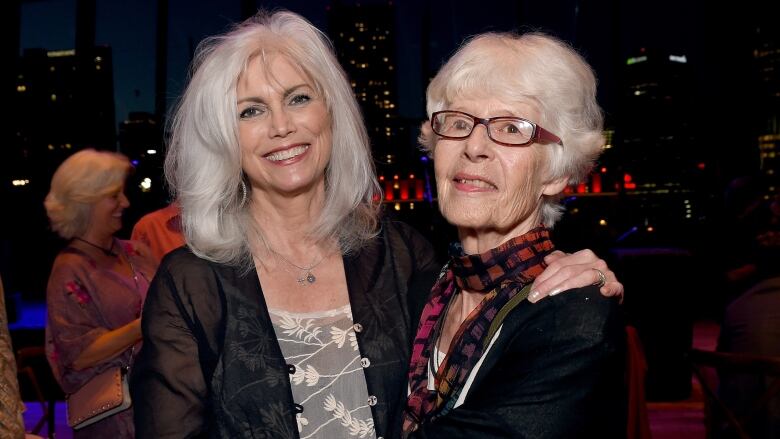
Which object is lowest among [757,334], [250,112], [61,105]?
[757,334]

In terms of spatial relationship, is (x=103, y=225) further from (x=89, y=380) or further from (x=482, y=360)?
(x=482, y=360)

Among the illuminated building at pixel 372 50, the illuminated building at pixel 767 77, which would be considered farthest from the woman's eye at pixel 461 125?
the illuminated building at pixel 767 77

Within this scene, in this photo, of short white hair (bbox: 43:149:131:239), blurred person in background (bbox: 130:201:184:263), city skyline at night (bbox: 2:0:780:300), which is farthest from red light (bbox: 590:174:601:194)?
short white hair (bbox: 43:149:131:239)

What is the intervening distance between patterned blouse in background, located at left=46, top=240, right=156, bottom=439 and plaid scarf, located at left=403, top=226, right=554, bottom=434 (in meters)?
1.65

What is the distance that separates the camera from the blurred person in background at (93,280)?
2703 mm

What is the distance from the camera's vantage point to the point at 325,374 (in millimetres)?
1674

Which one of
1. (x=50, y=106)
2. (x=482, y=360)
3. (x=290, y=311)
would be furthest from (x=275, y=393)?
(x=50, y=106)

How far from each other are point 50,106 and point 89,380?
32.6ft

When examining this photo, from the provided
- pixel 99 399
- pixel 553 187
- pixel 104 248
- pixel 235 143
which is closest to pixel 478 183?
pixel 553 187

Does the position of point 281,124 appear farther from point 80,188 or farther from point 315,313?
point 80,188

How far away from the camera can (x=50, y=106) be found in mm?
11070

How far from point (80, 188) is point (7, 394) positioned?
2.61m

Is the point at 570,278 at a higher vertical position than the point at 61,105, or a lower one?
lower

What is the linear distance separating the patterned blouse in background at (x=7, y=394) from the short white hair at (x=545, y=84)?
3.53ft
